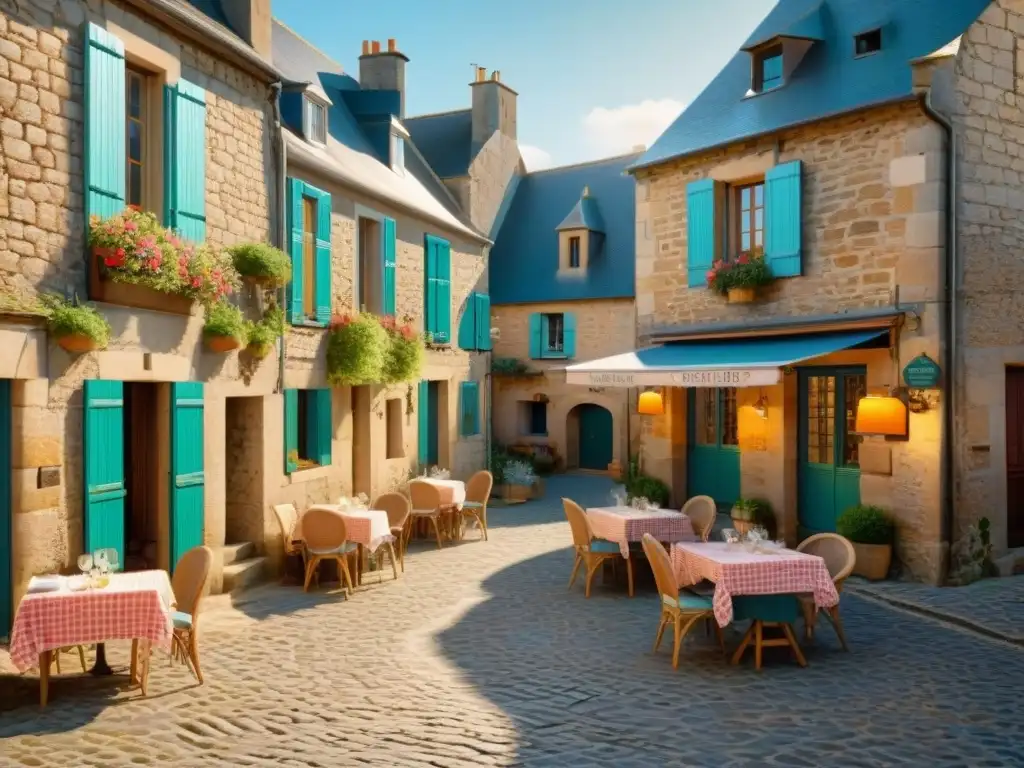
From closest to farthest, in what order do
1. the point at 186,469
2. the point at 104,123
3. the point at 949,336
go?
the point at 104,123, the point at 186,469, the point at 949,336

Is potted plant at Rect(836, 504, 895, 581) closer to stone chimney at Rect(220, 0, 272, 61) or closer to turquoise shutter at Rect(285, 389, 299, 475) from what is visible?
turquoise shutter at Rect(285, 389, 299, 475)

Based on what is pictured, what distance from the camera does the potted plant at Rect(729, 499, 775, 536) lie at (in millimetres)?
11578

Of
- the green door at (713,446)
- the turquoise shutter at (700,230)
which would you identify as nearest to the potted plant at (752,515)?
the green door at (713,446)

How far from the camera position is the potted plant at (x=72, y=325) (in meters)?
7.07

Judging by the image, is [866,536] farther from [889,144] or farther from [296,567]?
[296,567]

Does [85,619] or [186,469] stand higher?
[186,469]

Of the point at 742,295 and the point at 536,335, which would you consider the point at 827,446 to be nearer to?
the point at 742,295

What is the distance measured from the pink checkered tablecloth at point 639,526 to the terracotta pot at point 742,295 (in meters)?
3.15

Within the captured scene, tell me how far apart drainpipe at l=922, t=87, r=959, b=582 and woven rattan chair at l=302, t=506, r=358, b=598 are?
20.6ft

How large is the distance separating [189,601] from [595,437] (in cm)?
1739

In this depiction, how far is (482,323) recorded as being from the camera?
17.5 metres

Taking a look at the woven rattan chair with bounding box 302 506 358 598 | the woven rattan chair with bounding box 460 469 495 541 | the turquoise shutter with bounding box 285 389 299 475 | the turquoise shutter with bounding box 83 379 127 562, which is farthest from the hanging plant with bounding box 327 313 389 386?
the turquoise shutter with bounding box 83 379 127 562

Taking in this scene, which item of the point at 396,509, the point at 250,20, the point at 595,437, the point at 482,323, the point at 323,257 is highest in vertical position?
the point at 250,20

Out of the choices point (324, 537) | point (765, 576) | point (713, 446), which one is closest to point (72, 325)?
point (324, 537)
